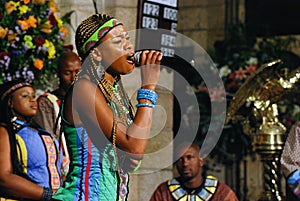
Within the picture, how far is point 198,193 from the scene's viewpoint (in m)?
5.99

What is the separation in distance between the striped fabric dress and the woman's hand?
0.88ft

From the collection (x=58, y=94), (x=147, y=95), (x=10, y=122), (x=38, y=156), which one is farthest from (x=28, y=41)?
(x=147, y=95)

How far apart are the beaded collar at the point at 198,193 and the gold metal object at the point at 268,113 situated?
1.62ft

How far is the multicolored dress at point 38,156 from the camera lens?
4.85 m

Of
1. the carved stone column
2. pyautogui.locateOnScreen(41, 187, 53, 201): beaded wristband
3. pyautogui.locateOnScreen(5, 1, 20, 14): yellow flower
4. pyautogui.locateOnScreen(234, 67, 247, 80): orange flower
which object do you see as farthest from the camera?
pyautogui.locateOnScreen(234, 67, 247, 80): orange flower

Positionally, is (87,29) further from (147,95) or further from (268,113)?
(268,113)

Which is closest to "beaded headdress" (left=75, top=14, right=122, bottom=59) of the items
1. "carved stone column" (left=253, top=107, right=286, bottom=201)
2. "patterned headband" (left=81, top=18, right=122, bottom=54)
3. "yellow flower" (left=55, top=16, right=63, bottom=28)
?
"patterned headband" (left=81, top=18, right=122, bottom=54)

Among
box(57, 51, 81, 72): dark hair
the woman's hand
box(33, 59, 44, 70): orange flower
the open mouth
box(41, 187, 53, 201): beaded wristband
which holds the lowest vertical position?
box(41, 187, 53, 201): beaded wristband

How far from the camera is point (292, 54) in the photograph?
817cm

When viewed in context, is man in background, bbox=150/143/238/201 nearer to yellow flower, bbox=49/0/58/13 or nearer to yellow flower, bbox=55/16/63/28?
yellow flower, bbox=55/16/63/28

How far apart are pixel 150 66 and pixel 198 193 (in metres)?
2.97

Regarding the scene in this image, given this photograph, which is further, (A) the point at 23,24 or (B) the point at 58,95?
(A) the point at 23,24

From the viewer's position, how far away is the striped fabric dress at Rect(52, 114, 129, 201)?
3.15 m

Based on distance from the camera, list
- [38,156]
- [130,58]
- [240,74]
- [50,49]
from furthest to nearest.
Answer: [240,74]
[50,49]
[38,156]
[130,58]
